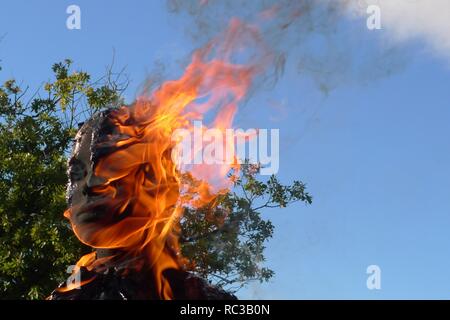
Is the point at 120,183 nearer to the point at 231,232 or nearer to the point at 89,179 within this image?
the point at 89,179

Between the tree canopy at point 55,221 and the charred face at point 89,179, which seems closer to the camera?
the charred face at point 89,179

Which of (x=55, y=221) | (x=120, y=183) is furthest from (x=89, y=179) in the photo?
(x=55, y=221)

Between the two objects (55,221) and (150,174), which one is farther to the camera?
(55,221)

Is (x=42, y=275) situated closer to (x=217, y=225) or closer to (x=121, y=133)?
(x=217, y=225)

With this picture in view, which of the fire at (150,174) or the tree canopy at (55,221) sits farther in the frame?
the tree canopy at (55,221)

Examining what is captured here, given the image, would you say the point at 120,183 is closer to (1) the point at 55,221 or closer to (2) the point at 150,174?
(2) the point at 150,174

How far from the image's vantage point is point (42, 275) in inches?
513

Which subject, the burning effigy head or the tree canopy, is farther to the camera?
the tree canopy

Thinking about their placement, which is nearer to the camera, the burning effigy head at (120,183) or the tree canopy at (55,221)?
the burning effigy head at (120,183)

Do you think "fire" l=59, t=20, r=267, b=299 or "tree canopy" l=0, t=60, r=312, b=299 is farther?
"tree canopy" l=0, t=60, r=312, b=299
